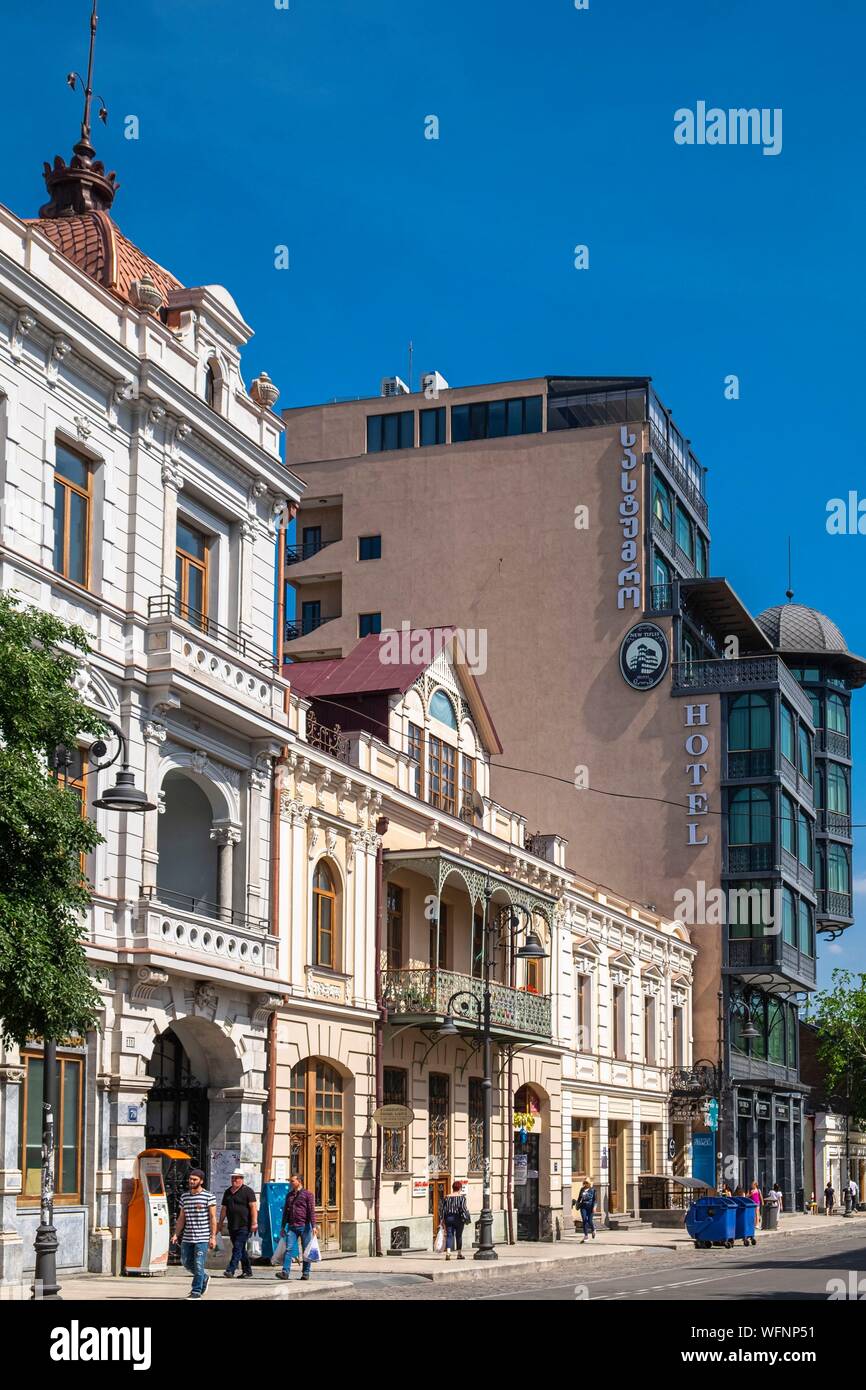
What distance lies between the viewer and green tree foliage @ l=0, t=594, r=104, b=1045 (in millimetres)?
16344

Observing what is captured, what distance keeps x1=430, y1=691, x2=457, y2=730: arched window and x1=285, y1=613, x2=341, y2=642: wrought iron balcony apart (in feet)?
71.3

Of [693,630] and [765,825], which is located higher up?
[693,630]

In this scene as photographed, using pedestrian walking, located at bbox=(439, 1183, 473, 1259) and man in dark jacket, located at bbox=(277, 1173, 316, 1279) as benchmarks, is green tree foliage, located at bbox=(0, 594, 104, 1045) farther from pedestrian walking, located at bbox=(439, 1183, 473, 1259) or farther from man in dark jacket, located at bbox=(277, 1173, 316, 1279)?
pedestrian walking, located at bbox=(439, 1183, 473, 1259)

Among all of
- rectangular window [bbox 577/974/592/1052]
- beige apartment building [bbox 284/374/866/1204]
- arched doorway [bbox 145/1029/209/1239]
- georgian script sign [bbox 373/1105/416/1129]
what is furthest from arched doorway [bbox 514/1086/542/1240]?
arched doorway [bbox 145/1029/209/1239]

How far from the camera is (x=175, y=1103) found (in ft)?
94.2

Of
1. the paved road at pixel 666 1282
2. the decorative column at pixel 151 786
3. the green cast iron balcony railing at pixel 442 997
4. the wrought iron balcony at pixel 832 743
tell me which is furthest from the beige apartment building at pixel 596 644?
the decorative column at pixel 151 786

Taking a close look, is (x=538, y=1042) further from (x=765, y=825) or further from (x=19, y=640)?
(x=19, y=640)

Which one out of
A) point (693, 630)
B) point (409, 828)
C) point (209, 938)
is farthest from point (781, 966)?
point (209, 938)

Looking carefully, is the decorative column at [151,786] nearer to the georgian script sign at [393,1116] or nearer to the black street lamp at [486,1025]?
the georgian script sign at [393,1116]

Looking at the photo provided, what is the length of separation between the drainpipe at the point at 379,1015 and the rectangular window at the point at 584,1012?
14157 mm

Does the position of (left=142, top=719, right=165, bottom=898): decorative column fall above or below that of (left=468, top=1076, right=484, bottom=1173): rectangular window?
above

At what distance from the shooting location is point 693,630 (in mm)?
64062

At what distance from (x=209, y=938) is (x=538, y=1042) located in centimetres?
1547

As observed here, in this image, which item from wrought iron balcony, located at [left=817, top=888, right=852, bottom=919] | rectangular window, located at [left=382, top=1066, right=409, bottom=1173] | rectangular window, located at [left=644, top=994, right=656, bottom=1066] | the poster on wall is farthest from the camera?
wrought iron balcony, located at [left=817, top=888, right=852, bottom=919]
